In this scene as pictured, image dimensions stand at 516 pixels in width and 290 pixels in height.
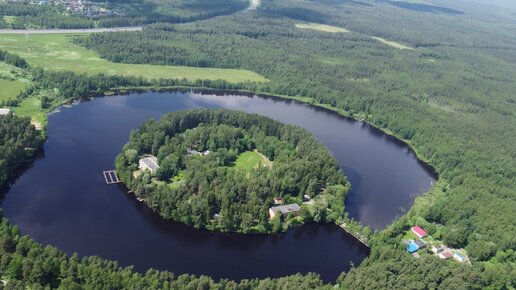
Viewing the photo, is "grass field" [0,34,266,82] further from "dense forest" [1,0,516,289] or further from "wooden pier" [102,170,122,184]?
"wooden pier" [102,170,122,184]

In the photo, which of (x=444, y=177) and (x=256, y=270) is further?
(x=444, y=177)

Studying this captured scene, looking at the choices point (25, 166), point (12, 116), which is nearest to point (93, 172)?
point (25, 166)

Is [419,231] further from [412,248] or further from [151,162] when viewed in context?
[151,162]

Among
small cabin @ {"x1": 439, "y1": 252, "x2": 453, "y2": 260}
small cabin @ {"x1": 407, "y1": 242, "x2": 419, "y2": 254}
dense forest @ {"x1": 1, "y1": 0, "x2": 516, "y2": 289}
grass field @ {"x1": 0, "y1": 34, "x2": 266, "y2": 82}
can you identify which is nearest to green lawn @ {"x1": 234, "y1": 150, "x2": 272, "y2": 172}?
dense forest @ {"x1": 1, "y1": 0, "x2": 516, "y2": 289}

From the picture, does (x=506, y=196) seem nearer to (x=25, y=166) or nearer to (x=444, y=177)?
(x=444, y=177)

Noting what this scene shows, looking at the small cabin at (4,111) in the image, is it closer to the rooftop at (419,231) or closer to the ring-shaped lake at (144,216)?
the ring-shaped lake at (144,216)

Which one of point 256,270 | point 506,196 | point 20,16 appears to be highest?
point 20,16
